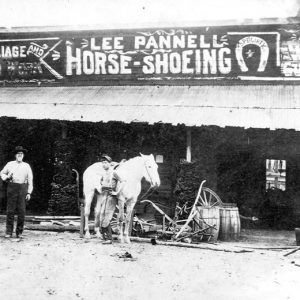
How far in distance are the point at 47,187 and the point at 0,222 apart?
78.8 inches

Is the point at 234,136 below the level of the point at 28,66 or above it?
below

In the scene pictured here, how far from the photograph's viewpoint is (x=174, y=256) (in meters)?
8.32

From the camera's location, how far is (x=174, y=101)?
12.4 m

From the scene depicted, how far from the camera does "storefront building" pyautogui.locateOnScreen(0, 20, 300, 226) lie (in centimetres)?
1251

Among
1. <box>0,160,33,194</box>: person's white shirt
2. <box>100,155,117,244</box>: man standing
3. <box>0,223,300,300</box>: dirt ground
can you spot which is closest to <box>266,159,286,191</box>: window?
<box>0,223,300,300</box>: dirt ground

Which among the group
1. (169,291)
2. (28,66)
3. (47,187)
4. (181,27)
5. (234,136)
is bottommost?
(169,291)

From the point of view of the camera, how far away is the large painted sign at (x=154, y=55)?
515 inches

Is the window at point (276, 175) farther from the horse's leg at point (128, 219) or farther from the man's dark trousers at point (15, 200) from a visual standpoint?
the man's dark trousers at point (15, 200)

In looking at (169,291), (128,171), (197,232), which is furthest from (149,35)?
(169,291)

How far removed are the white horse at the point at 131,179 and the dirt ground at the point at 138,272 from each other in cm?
78

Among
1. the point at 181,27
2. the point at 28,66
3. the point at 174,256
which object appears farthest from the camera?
the point at 28,66

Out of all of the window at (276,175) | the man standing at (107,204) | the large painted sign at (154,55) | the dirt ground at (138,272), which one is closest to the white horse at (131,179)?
the man standing at (107,204)

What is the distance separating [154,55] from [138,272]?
26.7ft

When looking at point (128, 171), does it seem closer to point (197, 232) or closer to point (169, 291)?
point (197, 232)
